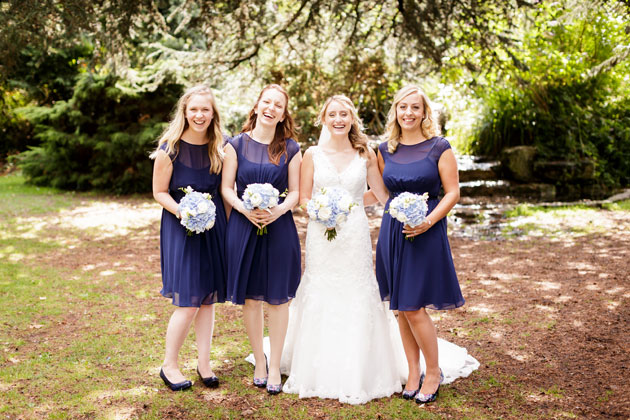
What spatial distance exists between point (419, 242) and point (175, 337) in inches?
76.0

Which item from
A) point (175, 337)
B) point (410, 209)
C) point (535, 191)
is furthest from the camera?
point (535, 191)

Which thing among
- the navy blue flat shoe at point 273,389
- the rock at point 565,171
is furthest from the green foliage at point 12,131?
the navy blue flat shoe at point 273,389

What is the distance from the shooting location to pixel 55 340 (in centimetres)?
534

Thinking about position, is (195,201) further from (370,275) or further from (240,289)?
(370,275)

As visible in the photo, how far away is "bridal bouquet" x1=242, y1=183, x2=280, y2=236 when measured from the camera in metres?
3.93

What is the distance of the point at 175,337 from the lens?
14.0ft

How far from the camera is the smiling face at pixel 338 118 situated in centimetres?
436

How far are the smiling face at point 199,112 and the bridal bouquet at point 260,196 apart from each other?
606 millimetres

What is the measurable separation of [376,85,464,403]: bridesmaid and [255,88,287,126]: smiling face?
0.83 m

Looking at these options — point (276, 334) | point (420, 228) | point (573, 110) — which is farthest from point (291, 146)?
point (573, 110)
